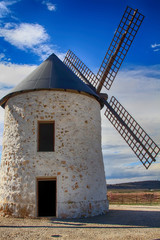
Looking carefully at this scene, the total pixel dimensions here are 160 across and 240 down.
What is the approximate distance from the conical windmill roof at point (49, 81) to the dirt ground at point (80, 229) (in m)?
5.44

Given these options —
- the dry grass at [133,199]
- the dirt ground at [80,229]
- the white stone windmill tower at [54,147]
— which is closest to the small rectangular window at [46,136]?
the white stone windmill tower at [54,147]

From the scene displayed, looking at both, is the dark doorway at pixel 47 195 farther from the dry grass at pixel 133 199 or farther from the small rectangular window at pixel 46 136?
the dry grass at pixel 133 199

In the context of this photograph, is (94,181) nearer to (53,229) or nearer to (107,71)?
(53,229)

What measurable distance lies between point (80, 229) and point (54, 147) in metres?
3.79

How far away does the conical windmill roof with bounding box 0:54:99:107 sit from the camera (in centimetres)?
1181

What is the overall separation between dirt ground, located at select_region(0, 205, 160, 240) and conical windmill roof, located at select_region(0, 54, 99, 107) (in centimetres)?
544

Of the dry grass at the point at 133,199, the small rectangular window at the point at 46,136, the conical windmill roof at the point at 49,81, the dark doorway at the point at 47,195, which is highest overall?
the conical windmill roof at the point at 49,81

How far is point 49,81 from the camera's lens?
39.4 ft

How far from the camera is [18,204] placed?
35.2 ft

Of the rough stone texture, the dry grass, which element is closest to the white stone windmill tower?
the rough stone texture

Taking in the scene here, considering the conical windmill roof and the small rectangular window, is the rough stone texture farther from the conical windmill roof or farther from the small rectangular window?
the small rectangular window

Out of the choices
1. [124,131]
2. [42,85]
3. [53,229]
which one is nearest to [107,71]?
[124,131]

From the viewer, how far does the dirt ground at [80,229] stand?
293 inches

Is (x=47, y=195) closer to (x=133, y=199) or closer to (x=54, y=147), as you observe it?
(x=54, y=147)
